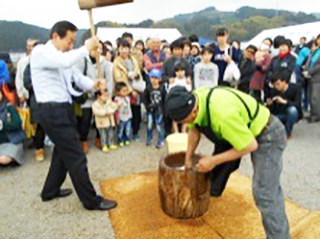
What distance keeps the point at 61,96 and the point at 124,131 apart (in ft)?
8.14

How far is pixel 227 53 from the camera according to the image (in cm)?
579

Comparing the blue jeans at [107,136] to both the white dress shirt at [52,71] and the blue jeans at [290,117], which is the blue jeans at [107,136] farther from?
the blue jeans at [290,117]

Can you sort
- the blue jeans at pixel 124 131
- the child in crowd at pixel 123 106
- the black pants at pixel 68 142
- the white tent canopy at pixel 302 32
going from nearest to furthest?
the black pants at pixel 68 142 → the child in crowd at pixel 123 106 → the blue jeans at pixel 124 131 → the white tent canopy at pixel 302 32

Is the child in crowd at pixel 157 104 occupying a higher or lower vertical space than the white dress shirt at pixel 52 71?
lower

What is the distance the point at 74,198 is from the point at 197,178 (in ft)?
5.18

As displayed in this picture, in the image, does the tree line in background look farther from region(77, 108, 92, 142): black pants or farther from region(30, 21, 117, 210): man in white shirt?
region(30, 21, 117, 210): man in white shirt

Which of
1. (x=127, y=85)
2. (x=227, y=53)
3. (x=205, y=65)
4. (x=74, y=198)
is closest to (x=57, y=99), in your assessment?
(x=74, y=198)

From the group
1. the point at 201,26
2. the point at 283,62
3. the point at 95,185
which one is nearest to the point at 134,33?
the point at 283,62

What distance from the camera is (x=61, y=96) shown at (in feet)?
9.86

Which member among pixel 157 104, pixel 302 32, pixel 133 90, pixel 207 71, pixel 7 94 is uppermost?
pixel 302 32

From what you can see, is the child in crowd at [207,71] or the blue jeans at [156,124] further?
the child in crowd at [207,71]

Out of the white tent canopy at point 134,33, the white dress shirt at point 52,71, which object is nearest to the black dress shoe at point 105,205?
the white dress shirt at point 52,71

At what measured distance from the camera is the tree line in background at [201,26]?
28.7 feet

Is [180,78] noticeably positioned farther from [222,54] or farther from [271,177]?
[271,177]
